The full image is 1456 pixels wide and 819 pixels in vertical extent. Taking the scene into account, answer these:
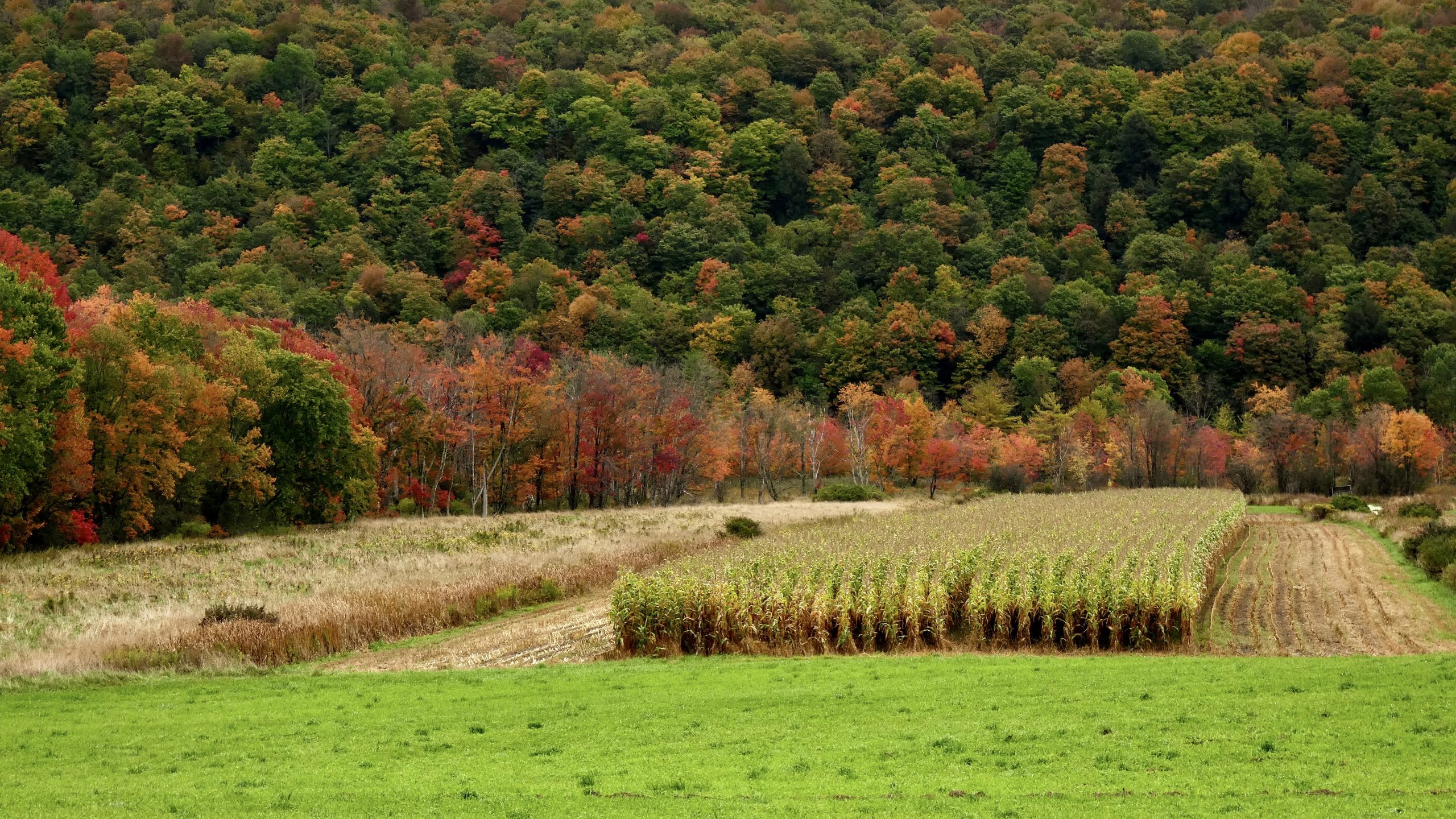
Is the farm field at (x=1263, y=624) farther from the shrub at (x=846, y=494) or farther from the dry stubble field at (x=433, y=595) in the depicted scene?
the shrub at (x=846, y=494)

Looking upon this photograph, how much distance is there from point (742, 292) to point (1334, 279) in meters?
69.8

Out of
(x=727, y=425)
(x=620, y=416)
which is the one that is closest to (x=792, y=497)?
(x=727, y=425)

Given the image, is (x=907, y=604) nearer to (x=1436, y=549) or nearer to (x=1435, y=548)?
(x=1436, y=549)

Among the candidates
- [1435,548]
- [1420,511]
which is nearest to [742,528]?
[1435,548]

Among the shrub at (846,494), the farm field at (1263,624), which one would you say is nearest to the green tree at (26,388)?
the farm field at (1263,624)

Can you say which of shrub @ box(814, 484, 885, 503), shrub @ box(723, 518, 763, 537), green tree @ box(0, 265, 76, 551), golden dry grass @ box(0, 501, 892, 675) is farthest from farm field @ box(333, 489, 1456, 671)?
shrub @ box(814, 484, 885, 503)

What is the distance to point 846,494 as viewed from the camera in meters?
75.3

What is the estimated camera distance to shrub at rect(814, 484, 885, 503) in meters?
74.9

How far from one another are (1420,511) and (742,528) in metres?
33.8

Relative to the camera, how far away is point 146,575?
116 ft

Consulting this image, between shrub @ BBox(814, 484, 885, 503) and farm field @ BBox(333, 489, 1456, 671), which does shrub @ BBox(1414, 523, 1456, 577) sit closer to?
farm field @ BBox(333, 489, 1456, 671)

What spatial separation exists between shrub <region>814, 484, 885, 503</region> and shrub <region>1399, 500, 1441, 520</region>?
101ft

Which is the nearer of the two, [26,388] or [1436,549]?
[1436,549]

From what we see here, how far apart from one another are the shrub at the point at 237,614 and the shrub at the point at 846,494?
165ft
